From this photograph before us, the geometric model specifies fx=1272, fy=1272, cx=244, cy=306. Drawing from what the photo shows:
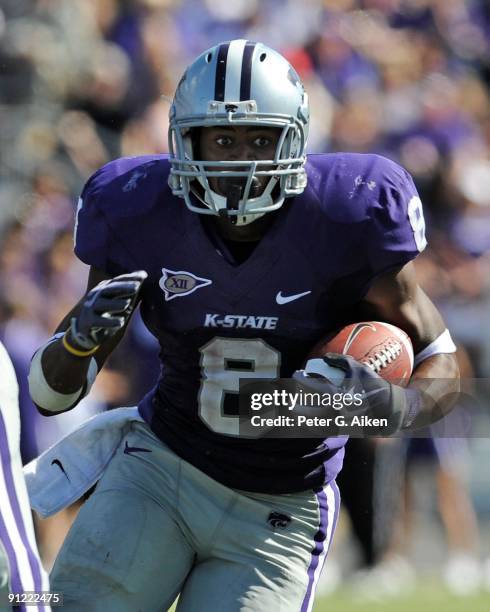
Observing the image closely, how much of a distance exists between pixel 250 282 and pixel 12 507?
3.02ft

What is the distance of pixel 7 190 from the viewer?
6.12 meters

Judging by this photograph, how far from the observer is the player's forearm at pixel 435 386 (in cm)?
309

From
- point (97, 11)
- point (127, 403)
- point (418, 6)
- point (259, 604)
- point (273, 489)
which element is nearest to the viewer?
point (259, 604)

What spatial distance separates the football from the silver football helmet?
1.19 ft

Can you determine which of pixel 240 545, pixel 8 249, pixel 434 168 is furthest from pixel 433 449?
pixel 240 545

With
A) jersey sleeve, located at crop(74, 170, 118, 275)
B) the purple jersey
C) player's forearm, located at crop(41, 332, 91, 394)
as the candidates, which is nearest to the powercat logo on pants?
the purple jersey

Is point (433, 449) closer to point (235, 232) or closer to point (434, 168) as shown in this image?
point (434, 168)

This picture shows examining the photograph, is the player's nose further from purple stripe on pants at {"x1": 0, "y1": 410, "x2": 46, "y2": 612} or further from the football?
purple stripe on pants at {"x1": 0, "y1": 410, "x2": 46, "y2": 612}

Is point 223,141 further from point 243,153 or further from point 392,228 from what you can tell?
point 392,228

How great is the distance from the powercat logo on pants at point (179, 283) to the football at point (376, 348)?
13.1 inches

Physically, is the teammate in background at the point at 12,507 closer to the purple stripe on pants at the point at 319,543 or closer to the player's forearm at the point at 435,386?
the purple stripe on pants at the point at 319,543

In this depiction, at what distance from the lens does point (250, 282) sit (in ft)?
10.3

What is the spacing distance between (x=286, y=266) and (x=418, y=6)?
4.34 meters

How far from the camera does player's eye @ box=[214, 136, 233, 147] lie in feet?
10.4
